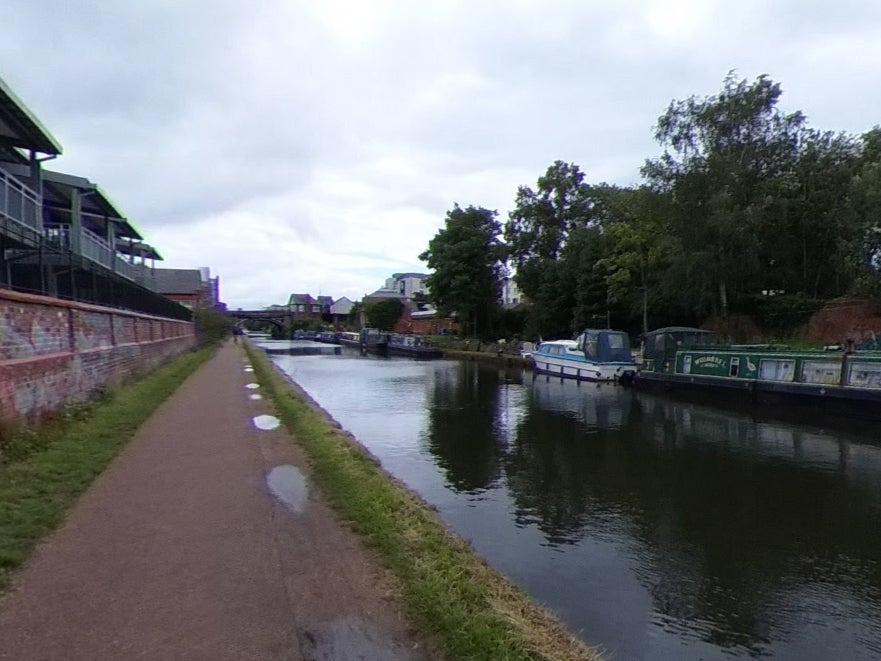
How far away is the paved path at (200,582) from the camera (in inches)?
142

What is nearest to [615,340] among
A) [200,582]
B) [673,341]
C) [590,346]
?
[590,346]

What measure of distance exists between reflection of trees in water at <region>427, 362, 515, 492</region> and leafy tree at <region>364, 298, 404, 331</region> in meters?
59.8

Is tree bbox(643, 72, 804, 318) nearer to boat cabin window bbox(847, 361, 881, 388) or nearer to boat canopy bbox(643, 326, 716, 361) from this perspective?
boat canopy bbox(643, 326, 716, 361)

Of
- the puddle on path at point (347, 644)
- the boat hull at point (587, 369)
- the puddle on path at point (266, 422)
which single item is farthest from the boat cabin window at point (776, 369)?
the puddle on path at point (347, 644)

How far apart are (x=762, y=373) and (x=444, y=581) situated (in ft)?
65.9

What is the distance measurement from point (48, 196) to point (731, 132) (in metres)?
30.3

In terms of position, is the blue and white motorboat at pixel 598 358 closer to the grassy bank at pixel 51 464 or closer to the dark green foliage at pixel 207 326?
the grassy bank at pixel 51 464

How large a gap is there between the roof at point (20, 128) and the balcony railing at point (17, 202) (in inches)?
80.2

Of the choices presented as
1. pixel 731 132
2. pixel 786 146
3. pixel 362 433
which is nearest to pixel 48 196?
pixel 362 433

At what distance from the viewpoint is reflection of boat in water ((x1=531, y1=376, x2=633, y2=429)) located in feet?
62.1

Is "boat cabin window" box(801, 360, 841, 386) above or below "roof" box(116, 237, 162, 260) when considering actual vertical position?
below

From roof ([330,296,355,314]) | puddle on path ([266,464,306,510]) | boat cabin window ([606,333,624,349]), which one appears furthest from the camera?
roof ([330,296,355,314])

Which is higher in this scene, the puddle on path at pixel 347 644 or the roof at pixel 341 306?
the roof at pixel 341 306

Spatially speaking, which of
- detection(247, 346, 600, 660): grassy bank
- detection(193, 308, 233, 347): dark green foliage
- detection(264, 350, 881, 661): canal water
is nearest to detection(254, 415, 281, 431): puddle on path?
detection(264, 350, 881, 661): canal water
